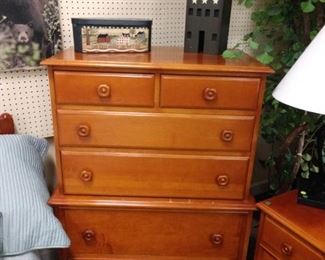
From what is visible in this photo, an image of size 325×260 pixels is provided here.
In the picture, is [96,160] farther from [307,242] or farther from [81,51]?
[307,242]

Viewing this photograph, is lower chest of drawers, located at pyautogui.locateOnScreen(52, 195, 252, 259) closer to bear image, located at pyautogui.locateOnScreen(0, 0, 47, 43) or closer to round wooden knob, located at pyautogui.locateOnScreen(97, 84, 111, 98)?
round wooden knob, located at pyautogui.locateOnScreen(97, 84, 111, 98)

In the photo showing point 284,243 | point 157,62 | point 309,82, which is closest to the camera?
point 309,82

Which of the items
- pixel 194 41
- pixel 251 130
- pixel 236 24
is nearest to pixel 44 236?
pixel 251 130

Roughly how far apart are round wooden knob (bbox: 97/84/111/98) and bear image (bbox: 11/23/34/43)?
0.45m

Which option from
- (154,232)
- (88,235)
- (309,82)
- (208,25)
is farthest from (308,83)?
(88,235)

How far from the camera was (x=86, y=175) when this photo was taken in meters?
1.27

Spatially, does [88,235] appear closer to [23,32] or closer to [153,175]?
[153,175]

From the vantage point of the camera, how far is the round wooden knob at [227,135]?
121cm

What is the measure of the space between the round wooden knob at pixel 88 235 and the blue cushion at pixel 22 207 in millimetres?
178

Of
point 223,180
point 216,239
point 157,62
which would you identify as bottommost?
point 216,239

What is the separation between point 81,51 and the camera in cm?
125

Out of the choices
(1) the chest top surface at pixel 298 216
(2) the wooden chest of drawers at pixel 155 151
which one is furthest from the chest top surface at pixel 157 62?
(1) the chest top surface at pixel 298 216

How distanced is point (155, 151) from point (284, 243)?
60 cm

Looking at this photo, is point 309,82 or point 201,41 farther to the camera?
point 201,41
